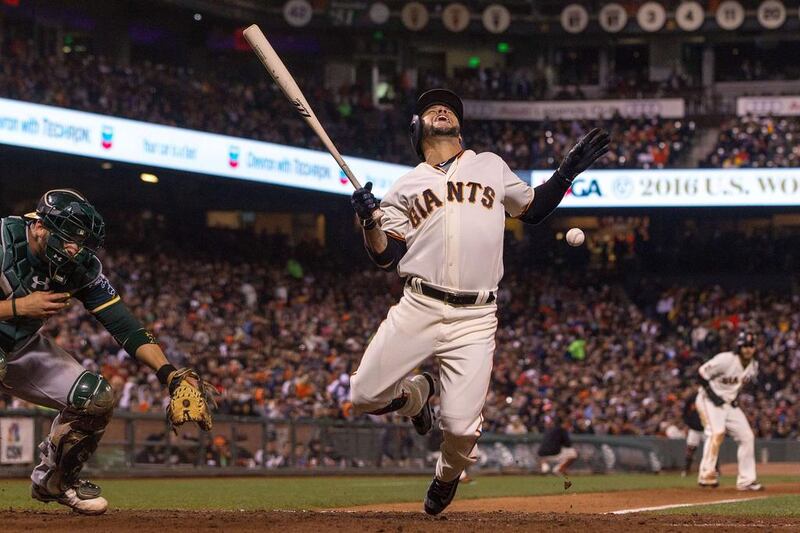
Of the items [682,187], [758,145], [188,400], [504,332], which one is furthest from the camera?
[758,145]

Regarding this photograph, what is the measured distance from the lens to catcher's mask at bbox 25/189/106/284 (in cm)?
644

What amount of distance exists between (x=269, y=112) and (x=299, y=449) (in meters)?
11.8

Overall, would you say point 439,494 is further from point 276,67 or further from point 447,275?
point 276,67

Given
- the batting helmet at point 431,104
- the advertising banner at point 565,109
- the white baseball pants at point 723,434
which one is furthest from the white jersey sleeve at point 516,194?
the advertising banner at point 565,109

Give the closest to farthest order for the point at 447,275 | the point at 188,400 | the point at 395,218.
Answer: the point at 188,400 < the point at 447,275 < the point at 395,218

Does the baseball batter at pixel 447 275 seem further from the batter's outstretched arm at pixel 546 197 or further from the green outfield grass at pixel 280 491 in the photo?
the green outfield grass at pixel 280 491

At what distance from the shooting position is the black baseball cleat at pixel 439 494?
702 centimetres

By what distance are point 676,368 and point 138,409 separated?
13973mm

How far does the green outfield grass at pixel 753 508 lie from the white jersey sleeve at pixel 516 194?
3.36 metres

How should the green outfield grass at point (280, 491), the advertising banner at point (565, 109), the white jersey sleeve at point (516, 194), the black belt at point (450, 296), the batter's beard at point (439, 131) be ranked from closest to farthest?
the black belt at point (450, 296) < the white jersey sleeve at point (516, 194) < the batter's beard at point (439, 131) < the green outfield grass at point (280, 491) < the advertising banner at point (565, 109)

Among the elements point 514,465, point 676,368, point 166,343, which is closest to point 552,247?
point 676,368

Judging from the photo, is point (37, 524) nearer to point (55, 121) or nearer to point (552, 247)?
point (55, 121)

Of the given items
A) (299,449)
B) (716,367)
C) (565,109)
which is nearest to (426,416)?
(716,367)

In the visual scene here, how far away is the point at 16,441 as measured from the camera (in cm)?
1526
